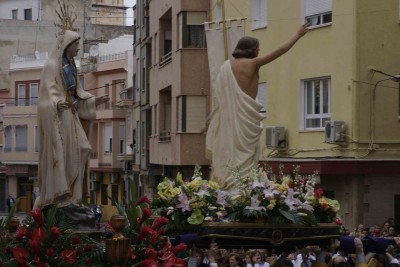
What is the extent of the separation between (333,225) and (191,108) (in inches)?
1076

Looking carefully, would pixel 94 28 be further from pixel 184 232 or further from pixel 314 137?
pixel 184 232

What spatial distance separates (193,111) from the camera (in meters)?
39.6

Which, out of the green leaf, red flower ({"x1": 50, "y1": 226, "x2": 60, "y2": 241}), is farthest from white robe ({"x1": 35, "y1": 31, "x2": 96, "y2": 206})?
red flower ({"x1": 50, "y1": 226, "x2": 60, "y2": 241})

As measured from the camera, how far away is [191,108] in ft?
130

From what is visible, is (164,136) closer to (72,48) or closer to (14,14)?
(72,48)

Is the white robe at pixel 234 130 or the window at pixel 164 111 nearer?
the white robe at pixel 234 130

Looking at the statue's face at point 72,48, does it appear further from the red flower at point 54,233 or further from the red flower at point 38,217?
the red flower at point 54,233

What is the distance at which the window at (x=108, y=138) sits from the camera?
63688 mm

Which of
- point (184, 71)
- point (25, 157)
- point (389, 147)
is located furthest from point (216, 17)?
point (25, 157)

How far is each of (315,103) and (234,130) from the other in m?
17.7

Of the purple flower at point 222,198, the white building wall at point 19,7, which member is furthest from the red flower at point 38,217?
the white building wall at point 19,7

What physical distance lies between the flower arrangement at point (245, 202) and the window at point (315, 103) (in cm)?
1743

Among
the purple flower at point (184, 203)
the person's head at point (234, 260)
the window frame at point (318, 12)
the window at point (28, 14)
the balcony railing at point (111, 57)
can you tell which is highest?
the window at point (28, 14)

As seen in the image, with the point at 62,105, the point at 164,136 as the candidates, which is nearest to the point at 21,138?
the point at 164,136
